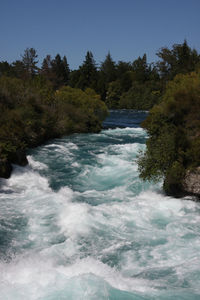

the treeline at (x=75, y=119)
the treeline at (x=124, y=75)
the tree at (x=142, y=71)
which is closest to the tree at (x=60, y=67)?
the treeline at (x=124, y=75)

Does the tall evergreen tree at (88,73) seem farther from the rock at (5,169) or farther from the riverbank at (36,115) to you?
the rock at (5,169)

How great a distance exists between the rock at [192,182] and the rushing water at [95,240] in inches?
14.1

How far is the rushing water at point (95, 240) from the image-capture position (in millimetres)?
6050

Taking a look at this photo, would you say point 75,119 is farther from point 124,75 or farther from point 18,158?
point 124,75

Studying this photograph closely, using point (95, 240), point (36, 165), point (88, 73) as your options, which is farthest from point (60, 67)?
point (95, 240)

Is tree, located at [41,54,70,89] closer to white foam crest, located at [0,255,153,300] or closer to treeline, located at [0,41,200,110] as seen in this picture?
treeline, located at [0,41,200,110]

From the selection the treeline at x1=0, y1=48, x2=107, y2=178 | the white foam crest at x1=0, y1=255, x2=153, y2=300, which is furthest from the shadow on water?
the white foam crest at x1=0, y1=255, x2=153, y2=300

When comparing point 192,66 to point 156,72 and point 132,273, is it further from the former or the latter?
point 132,273

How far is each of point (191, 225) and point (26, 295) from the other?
17.1 feet

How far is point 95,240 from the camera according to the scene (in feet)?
27.1

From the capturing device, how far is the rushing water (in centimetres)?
605

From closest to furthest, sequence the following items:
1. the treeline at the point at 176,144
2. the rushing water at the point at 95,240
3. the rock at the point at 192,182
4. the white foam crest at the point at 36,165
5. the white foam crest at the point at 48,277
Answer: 1. the white foam crest at the point at 48,277
2. the rushing water at the point at 95,240
3. the rock at the point at 192,182
4. the treeline at the point at 176,144
5. the white foam crest at the point at 36,165

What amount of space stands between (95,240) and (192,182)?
4412 mm

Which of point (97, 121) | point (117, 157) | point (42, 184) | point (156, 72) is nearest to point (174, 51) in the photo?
point (156, 72)
